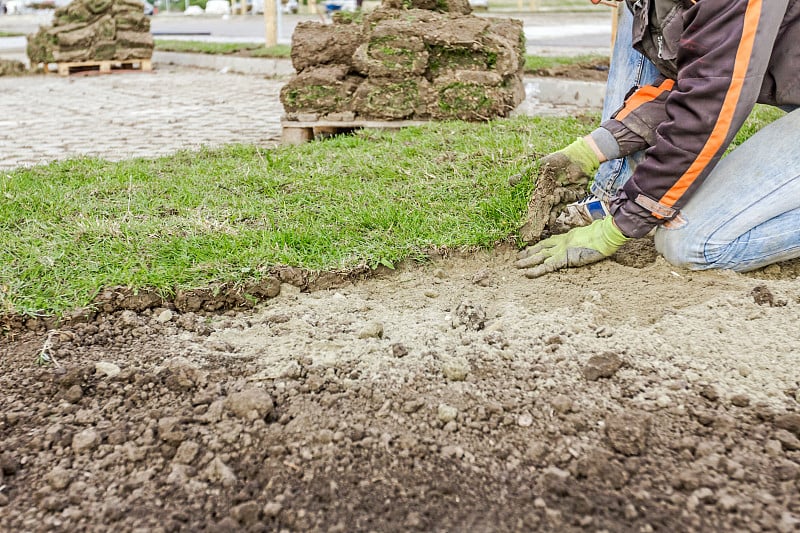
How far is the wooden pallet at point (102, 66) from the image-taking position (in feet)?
34.9

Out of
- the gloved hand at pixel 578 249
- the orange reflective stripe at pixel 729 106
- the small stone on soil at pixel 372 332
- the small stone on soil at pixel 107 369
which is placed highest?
the orange reflective stripe at pixel 729 106

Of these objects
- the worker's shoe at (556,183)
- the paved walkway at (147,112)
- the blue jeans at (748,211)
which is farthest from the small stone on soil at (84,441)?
the paved walkway at (147,112)

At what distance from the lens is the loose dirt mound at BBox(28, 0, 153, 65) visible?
415 inches

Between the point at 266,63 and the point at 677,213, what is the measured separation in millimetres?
8130

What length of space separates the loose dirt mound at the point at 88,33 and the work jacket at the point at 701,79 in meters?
9.91

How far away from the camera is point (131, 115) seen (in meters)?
6.62

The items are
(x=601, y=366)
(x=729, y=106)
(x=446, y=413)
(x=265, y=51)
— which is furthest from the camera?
(x=265, y=51)

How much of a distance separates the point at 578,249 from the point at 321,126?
2903 millimetres

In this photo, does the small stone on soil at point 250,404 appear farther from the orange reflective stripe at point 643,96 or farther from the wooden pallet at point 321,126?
the wooden pallet at point 321,126

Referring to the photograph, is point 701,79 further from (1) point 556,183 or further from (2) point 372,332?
(2) point 372,332

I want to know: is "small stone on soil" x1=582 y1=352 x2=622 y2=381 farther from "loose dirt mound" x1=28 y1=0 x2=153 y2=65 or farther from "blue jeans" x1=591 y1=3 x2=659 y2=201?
"loose dirt mound" x1=28 y1=0 x2=153 y2=65

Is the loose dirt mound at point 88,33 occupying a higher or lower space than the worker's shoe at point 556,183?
higher

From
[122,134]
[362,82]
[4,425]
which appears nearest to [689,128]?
[4,425]

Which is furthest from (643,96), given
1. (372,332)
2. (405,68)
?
(405,68)
